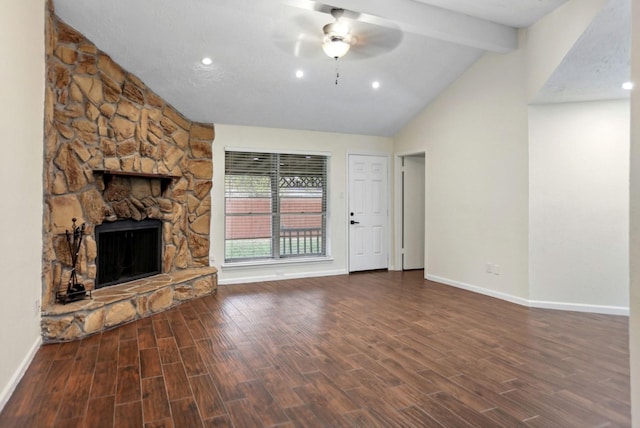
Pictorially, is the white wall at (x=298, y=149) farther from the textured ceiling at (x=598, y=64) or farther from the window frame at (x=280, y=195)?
the textured ceiling at (x=598, y=64)

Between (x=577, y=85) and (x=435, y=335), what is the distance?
2.86 meters

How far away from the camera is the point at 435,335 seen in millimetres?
3297

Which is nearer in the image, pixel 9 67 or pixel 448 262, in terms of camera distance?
pixel 9 67

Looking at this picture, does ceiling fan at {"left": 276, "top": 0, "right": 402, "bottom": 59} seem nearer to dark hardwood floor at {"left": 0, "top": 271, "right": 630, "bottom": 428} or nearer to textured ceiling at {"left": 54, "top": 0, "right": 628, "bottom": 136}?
textured ceiling at {"left": 54, "top": 0, "right": 628, "bottom": 136}

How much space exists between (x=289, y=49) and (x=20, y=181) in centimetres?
285

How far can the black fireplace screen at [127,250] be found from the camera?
396cm

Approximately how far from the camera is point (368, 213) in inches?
253

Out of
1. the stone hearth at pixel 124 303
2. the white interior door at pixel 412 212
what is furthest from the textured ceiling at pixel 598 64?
the stone hearth at pixel 124 303

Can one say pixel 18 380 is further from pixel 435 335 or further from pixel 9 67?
pixel 435 335

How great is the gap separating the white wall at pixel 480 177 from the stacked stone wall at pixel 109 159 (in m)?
3.34

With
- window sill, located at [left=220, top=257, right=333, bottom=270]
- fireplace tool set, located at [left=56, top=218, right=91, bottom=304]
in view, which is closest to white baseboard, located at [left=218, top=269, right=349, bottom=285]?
window sill, located at [left=220, top=257, right=333, bottom=270]

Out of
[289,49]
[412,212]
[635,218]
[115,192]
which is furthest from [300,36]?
[412,212]

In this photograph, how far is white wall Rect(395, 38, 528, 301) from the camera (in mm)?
4336

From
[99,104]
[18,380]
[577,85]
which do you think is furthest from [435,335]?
[99,104]
